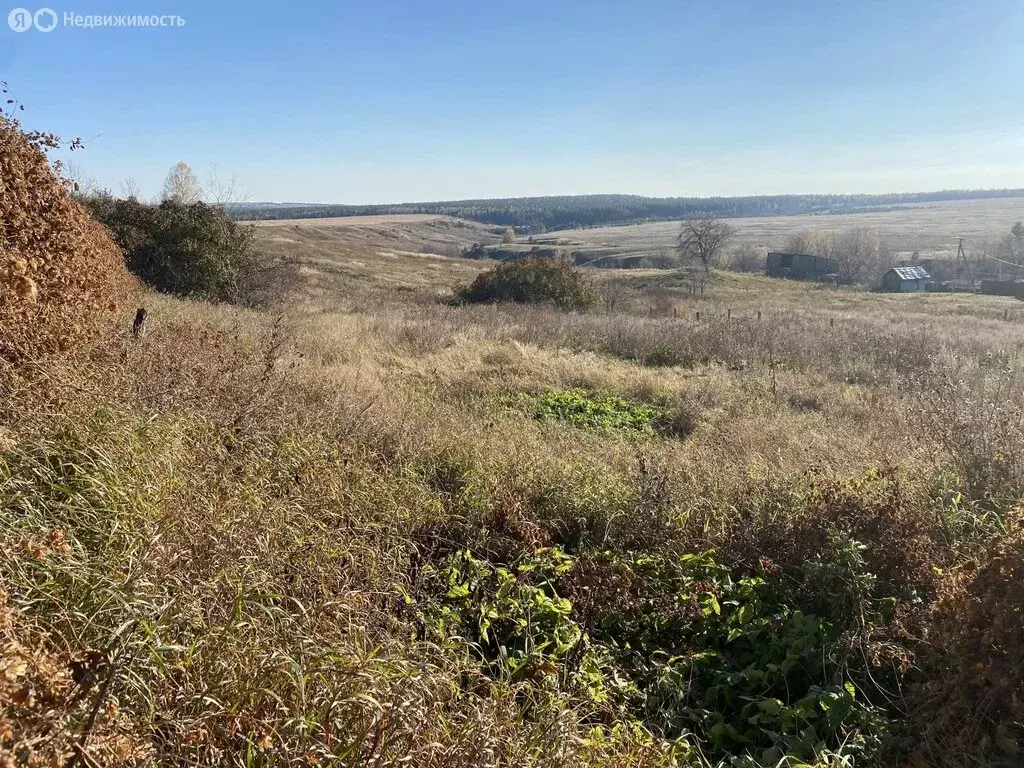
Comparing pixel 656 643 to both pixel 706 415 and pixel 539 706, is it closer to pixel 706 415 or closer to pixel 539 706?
pixel 539 706

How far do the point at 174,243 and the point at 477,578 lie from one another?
54.6ft

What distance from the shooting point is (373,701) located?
7.01ft

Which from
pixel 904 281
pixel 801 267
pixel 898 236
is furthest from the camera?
pixel 898 236

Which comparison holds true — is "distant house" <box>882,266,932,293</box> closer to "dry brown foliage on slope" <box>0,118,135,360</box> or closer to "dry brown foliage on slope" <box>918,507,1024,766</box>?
"dry brown foliage on slope" <box>918,507,1024,766</box>

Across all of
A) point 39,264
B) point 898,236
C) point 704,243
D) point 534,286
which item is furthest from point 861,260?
point 39,264

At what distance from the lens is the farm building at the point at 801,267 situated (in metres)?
65.4

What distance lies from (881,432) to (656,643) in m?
4.84

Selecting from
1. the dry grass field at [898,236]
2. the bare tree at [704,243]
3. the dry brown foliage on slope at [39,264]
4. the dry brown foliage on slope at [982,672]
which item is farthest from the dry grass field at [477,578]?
the dry grass field at [898,236]

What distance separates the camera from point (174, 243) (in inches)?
676

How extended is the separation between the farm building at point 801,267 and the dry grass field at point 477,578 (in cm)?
6384

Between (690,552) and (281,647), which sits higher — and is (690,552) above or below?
below

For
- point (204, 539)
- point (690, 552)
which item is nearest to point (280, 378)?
point (204, 539)

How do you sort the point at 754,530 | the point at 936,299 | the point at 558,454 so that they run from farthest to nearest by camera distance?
the point at 936,299 < the point at 558,454 < the point at 754,530

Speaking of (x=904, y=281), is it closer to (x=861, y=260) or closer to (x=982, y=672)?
(x=861, y=260)
